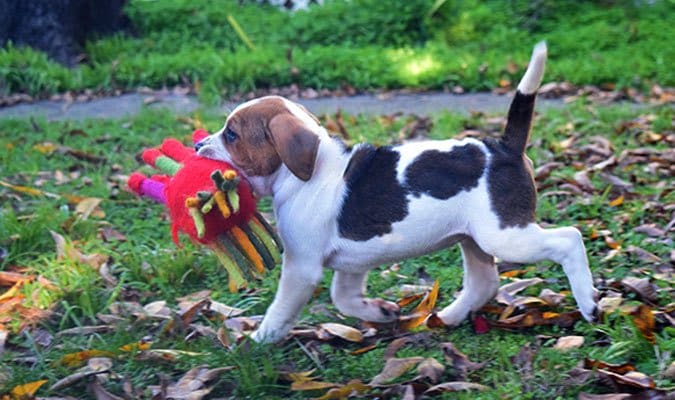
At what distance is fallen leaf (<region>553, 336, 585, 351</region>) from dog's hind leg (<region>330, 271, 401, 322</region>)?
65 centimetres

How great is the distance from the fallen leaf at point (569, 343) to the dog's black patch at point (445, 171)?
2.04ft

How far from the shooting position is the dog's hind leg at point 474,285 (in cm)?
363

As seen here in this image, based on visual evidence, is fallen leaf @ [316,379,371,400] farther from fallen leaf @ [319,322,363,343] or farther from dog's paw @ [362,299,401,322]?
dog's paw @ [362,299,401,322]

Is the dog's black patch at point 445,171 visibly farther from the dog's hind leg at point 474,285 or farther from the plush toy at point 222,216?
the plush toy at point 222,216

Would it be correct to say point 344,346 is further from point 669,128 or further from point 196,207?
point 669,128

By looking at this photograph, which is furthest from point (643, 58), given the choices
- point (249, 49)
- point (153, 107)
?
point (153, 107)

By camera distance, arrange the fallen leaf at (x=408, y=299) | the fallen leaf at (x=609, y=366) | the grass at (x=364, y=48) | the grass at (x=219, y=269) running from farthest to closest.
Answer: the grass at (x=364, y=48)
the fallen leaf at (x=408, y=299)
the grass at (x=219, y=269)
the fallen leaf at (x=609, y=366)

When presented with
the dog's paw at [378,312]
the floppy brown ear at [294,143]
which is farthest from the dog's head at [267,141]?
the dog's paw at [378,312]

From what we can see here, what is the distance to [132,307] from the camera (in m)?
4.02

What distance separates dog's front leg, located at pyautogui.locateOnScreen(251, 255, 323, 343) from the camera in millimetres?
3443

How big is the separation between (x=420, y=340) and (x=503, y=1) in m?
6.83

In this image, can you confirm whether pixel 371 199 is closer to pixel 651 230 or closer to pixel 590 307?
pixel 590 307

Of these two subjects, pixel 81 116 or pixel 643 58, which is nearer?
pixel 81 116

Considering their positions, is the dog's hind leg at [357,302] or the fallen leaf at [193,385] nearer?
the fallen leaf at [193,385]
